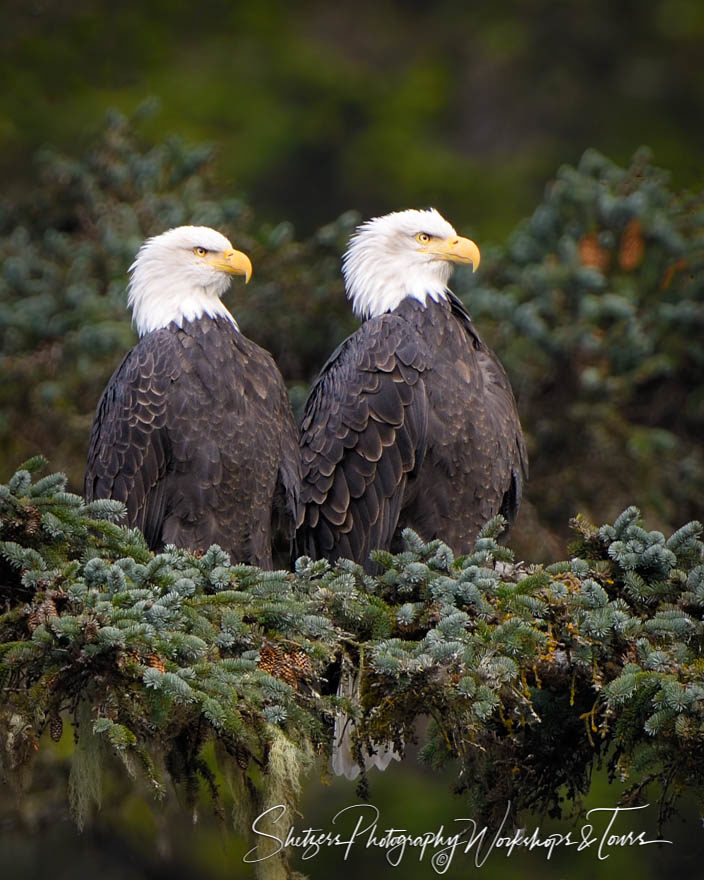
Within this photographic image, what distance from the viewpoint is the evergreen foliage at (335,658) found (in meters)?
3.97

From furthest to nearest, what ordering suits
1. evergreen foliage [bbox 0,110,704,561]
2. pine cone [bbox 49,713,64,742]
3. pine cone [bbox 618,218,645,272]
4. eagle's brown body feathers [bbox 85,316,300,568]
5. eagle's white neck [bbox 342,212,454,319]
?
pine cone [bbox 618,218,645,272], evergreen foliage [bbox 0,110,704,561], eagle's white neck [bbox 342,212,454,319], eagle's brown body feathers [bbox 85,316,300,568], pine cone [bbox 49,713,64,742]

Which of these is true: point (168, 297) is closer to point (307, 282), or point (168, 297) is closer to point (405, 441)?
point (405, 441)

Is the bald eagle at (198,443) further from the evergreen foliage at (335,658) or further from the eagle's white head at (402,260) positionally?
the evergreen foliage at (335,658)

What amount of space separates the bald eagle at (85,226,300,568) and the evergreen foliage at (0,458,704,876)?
95 centimetres

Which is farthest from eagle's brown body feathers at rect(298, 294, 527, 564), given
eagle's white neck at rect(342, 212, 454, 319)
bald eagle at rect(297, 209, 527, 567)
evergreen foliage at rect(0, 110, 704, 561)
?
evergreen foliage at rect(0, 110, 704, 561)

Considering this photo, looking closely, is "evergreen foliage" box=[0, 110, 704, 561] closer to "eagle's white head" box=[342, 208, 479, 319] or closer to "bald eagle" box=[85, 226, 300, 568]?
"eagle's white head" box=[342, 208, 479, 319]

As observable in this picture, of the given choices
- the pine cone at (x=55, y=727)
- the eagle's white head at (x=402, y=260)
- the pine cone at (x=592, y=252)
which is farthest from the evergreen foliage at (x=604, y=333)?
the pine cone at (x=55, y=727)

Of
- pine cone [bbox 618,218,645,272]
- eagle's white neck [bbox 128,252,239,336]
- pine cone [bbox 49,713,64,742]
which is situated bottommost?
pine cone [bbox 49,713,64,742]

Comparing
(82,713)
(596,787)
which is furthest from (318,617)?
(596,787)

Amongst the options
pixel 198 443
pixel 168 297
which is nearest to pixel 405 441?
pixel 198 443

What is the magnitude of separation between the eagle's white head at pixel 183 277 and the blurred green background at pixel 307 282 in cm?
80

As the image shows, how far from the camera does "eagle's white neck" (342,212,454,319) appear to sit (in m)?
6.20

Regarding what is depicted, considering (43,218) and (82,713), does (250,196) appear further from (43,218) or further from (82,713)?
(82,713)

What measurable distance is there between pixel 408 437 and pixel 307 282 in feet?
6.13
